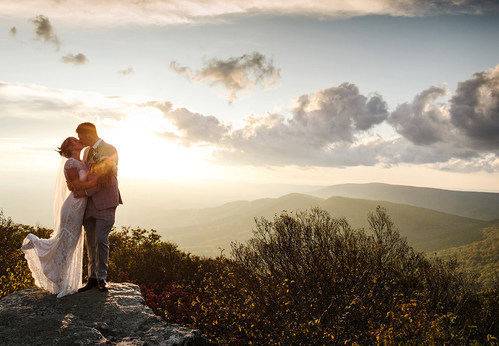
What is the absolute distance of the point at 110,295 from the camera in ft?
18.8

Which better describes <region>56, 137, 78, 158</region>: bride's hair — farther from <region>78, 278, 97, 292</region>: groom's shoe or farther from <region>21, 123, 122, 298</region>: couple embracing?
<region>78, 278, 97, 292</region>: groom's shoe

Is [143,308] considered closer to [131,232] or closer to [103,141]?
[103,141]

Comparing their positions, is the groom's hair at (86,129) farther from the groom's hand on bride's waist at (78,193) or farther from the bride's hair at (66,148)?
the groom's hand on bride's waist at (78,193)

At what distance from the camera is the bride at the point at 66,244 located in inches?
224

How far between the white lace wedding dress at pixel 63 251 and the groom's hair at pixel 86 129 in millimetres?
601

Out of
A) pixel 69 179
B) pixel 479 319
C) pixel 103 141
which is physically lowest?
pixel 479 319

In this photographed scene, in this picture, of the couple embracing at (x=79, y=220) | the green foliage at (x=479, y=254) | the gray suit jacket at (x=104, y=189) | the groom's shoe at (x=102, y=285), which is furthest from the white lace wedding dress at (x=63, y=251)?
the green foliage at (x=479, y=254)

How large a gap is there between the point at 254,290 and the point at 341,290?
2237 millimetres

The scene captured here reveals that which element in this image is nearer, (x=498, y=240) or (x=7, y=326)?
(x=7, y=326)

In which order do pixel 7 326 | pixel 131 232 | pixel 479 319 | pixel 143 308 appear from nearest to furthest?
pixel 7 326, pixel 143 308, pixel 479 319, pixel 131 232

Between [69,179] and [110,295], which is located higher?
[69,179]

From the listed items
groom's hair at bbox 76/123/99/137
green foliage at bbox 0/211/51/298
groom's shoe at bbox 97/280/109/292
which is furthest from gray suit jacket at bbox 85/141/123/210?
green foliage at bbox 0/211/51/298

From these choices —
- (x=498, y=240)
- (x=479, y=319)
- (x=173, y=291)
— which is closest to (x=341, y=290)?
(x=173, y=291)

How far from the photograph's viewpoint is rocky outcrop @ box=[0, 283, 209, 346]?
413 cm
